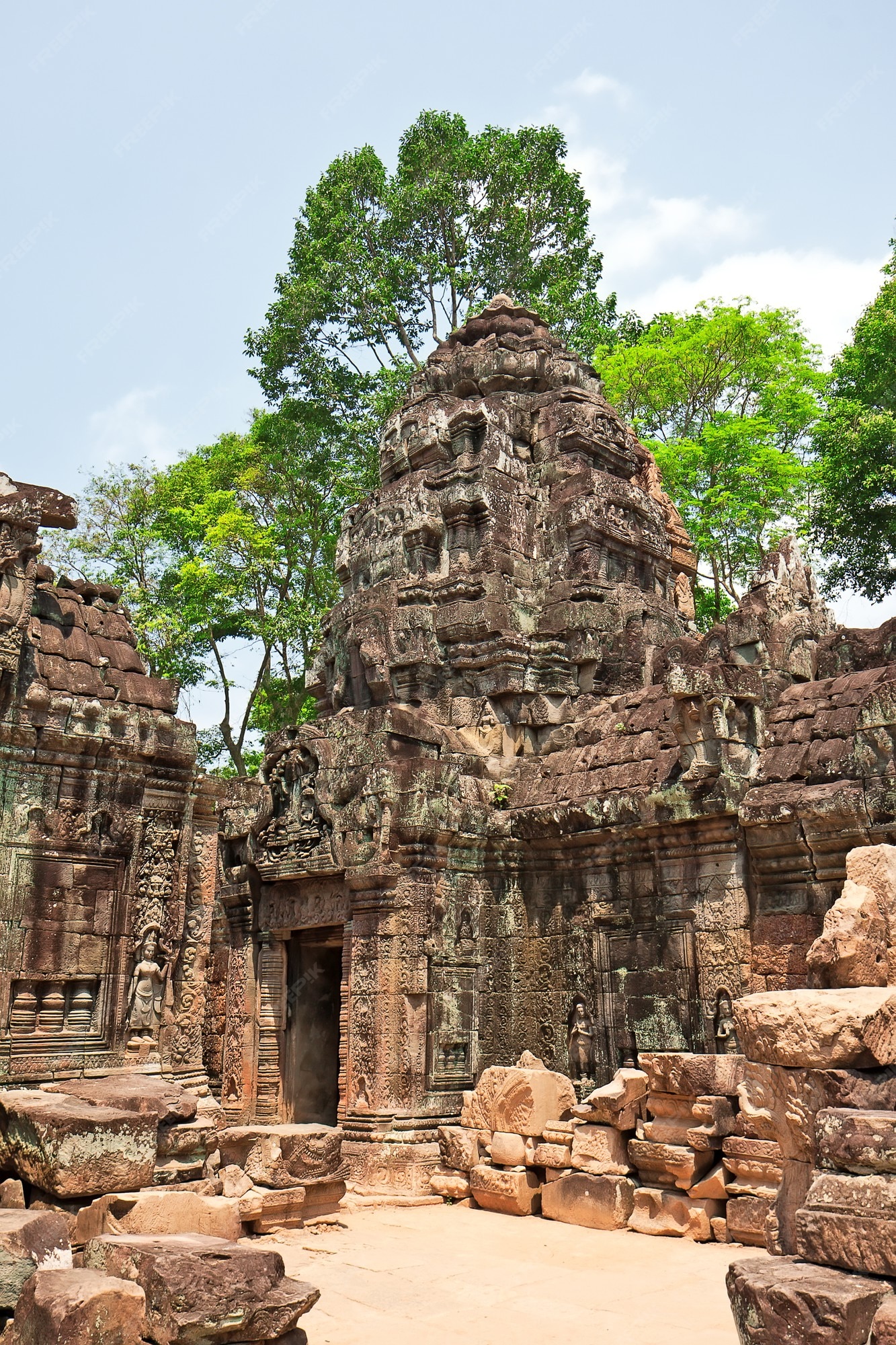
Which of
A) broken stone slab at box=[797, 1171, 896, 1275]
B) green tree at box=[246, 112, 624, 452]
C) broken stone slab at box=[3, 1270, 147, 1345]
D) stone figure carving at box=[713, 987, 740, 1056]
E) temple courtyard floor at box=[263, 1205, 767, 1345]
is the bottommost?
temple courtyard floor at box=[263, 1205, 767, 1345]

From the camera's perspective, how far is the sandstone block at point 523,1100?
952 centimetres

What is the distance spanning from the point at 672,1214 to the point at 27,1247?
4.86 m

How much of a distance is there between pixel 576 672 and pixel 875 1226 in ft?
34.0

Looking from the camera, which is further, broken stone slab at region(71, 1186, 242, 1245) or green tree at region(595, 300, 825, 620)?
green tree at region(595, 300, 825, 620)

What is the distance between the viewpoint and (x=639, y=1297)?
6664 millimetres

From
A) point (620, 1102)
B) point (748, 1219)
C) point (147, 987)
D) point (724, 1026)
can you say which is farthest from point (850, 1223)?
point (724, 1026)

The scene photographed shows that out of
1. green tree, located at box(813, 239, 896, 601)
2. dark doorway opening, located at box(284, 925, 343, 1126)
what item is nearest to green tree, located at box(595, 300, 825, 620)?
green tree, located at box(813, 239, 896, 601)

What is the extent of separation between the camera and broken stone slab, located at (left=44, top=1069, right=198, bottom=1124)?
6410 mm

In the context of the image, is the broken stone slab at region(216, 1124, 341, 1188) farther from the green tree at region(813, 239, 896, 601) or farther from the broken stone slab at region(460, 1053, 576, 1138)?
the green tree at region(813, 239, 896, 601)

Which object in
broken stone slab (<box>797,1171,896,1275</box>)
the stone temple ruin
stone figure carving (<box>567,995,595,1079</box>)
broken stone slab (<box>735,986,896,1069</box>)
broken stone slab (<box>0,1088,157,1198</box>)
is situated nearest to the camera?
broken stone slab (<box>797,1171,896,1275</box>)

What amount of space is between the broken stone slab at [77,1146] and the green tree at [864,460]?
672 inches

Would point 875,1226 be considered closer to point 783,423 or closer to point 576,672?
point 576,672

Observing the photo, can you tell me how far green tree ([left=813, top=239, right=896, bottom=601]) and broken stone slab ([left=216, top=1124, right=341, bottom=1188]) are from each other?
49.6 ft

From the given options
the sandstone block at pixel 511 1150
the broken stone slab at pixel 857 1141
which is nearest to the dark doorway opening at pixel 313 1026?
the sandstone block at pixel 511 1150
